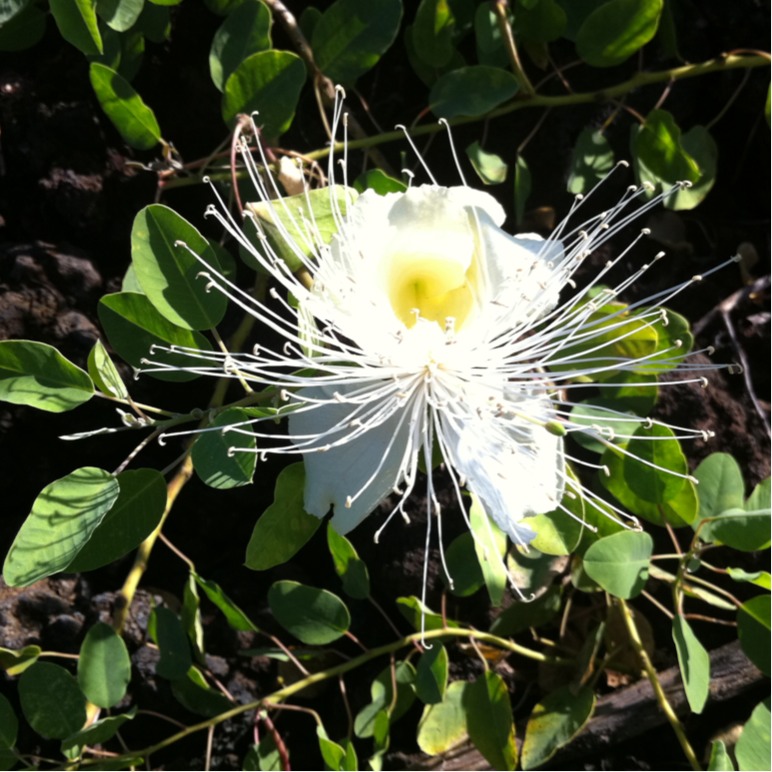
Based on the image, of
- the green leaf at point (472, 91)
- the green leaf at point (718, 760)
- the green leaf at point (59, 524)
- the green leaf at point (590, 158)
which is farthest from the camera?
the green leaf at point (590, 158)

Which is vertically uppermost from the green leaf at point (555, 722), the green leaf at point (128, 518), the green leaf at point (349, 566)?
the green leaf at point (128, 518)

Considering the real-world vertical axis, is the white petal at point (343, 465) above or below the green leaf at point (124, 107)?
below

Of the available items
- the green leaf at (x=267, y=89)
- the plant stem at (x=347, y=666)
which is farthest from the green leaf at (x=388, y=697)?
the green leaf at (x=267, y=89)

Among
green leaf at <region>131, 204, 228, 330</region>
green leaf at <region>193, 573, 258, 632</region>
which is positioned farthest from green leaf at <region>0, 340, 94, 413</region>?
green leaf at <region>193, 573, 258, 632</region>

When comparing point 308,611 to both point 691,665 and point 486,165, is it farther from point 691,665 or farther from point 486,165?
point 486,165

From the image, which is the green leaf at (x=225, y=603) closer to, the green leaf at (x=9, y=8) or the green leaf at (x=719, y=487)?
the green leaf at (x=719, y=487)

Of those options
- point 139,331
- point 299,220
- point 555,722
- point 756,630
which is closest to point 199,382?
point 139,331

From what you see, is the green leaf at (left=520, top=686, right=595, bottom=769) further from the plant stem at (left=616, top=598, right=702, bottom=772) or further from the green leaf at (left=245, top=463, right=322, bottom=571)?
the green leaf at (left=245, top=463, right=322, bottom=571)
